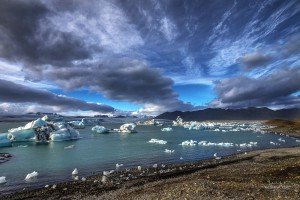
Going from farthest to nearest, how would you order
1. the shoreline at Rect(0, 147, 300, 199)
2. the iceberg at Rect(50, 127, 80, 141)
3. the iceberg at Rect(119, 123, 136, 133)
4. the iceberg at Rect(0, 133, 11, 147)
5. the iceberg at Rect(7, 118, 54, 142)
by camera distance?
1. the iceberg at Rect(119, 123, 136, 133)
2. the iceberg at Rect(50, 127, 80, 141)
3. the iceberg at Rect(7, 118, 54, 142)
4. the iceberg at Rect(0, 133, 11, 147)
5. the shoreline at Rect(0, 147, 300, 199)

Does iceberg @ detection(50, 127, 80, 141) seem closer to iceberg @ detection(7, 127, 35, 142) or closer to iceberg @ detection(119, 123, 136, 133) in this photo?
iceberg @ detection(7, 127, 35, 142)

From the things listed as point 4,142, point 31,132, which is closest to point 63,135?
point 31,132

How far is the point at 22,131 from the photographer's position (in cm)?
7206

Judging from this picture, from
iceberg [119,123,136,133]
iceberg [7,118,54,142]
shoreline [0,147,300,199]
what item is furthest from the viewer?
iceberg [119,123,136,133]

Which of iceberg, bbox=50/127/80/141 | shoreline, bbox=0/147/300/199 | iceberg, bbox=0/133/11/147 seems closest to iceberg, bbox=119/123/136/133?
iceberg, bbox=50/127/80/141

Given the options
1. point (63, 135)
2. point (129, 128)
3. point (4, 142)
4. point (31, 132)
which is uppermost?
point (129, 128)

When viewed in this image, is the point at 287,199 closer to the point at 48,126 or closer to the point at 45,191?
the point at 45,191

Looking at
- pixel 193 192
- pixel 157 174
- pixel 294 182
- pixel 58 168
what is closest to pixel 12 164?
pixel 58 168

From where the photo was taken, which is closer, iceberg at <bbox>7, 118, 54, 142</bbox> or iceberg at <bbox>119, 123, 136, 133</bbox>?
iceberg at <bbox>7, 118, 54, 142</bbox>

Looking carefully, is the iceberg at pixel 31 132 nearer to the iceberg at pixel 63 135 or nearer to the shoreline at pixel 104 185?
the iceberg at pixel 63 135

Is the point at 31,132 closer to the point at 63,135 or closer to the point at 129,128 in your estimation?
the point at 63,135

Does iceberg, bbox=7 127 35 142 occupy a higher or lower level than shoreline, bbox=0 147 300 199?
higher

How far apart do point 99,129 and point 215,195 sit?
92585 mm

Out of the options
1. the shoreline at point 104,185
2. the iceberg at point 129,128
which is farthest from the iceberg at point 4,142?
the iceberg at point 129,128
